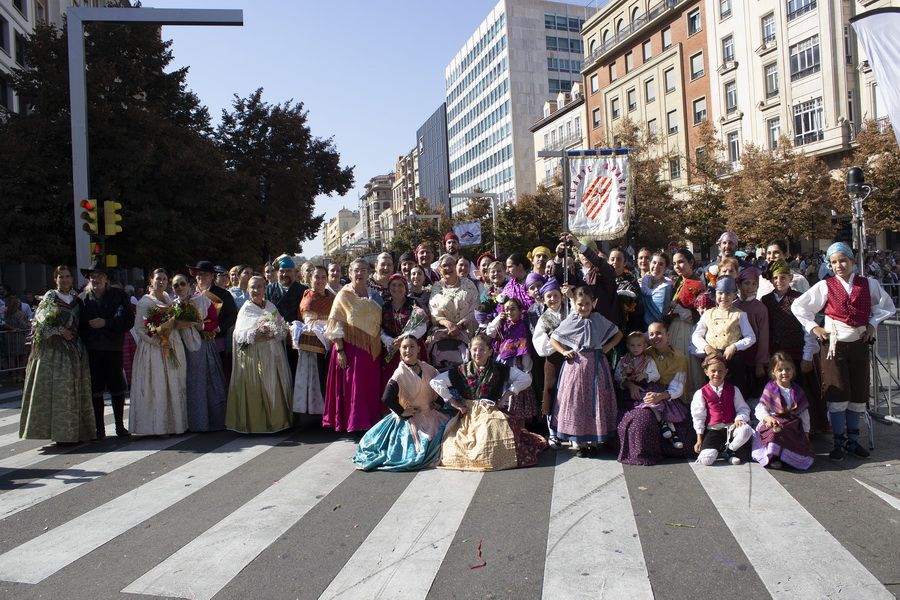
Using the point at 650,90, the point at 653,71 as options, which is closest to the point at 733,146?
the point at 650,90

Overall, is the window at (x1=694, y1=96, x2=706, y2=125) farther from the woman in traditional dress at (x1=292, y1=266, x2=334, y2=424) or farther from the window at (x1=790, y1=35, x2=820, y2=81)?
the woman in traditional dress at (x1=292, y1=266, x2=334, y2=424)

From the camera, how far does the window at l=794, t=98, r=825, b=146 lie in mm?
32344

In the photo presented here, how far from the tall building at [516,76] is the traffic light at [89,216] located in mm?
58602

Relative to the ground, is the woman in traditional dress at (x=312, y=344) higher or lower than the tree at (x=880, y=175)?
lower

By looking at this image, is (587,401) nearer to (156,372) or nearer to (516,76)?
(156,372)

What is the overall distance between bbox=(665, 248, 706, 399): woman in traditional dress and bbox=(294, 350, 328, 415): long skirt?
388 centimetres

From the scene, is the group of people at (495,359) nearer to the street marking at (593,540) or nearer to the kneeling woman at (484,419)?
the kneeling woman at (484,419)

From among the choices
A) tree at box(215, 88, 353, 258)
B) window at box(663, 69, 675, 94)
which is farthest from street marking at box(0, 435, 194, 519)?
window at box(663, 69, 675, 94)

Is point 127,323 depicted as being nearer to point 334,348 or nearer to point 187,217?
point 334,348

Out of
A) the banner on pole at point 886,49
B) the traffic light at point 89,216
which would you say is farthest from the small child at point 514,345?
the traffic light at point 89,216

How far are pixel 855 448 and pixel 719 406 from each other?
123 centimetres

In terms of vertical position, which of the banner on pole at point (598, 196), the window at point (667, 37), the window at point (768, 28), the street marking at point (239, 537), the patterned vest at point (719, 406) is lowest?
the street marking at point (239, 537)

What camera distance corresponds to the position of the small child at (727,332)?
6.25 metres

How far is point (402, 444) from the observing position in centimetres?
621
